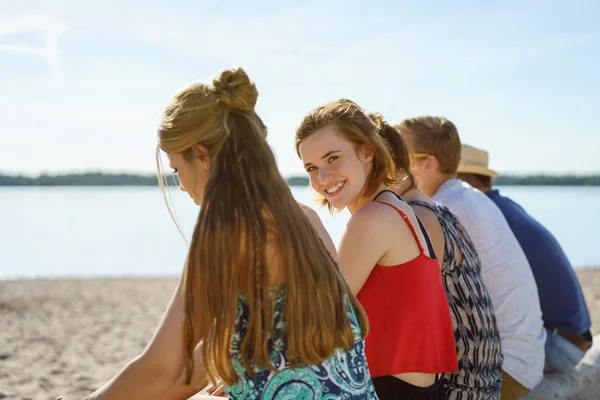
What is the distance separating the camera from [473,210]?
3512 mm

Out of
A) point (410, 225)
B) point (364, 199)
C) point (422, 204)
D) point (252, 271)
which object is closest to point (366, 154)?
point (364, 199)

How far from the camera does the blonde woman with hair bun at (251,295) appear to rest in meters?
1.68

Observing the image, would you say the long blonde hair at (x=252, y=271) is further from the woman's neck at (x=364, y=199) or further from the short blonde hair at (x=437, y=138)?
the short blonde hair at (x=437, y=138)

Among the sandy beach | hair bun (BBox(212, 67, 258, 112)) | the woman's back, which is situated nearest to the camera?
hair bun (BBox(212, 67, 258, 112))

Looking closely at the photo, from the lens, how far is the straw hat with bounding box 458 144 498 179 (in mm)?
4340

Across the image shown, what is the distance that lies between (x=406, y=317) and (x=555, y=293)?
6.06ft

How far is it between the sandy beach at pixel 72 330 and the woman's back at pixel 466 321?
387 cm

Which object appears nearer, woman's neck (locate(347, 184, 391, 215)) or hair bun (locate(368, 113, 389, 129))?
woman's neck (locate(347, 184, 391, 215))

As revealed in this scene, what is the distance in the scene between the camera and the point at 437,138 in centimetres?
Result: 365

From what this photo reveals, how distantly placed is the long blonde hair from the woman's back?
3.42ft

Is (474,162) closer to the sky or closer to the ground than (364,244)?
closer to the sky

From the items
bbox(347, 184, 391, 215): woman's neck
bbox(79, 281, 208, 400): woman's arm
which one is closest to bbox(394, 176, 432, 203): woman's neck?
bbox(347, 184, 391, 215): woman's neck

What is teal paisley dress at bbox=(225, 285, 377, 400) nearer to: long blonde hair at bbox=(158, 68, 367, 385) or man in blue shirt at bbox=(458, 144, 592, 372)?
long blonde hair at bbox=(158, 68, 367, 385)

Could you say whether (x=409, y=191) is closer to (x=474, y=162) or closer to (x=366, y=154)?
(x=366, y=154)
